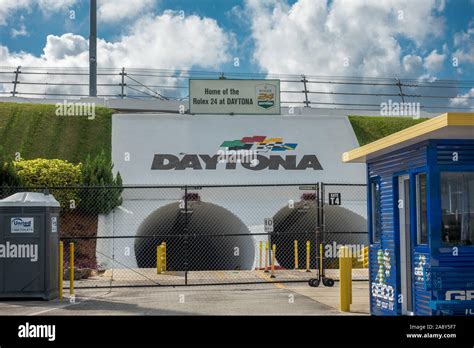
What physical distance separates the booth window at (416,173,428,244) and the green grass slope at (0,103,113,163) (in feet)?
69.0

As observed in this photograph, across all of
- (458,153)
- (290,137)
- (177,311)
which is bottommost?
(177,311)

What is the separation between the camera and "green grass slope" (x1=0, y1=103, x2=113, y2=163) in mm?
30703

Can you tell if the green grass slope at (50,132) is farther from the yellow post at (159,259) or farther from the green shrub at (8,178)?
the yellow post at (159,259)

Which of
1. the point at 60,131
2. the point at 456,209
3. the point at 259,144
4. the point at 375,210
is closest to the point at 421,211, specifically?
the point at 456,209

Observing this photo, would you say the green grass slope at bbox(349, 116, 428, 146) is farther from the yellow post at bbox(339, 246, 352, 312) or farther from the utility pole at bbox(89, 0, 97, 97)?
the yellow post at bbox(339, 246, 352, 312)

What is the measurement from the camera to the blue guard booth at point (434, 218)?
10.3 m

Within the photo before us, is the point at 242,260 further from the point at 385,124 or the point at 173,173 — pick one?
the point at 385,124

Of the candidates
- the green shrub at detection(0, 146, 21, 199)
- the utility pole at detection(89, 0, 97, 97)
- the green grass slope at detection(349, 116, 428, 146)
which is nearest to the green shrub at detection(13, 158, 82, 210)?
the green shrub at detection(0, 146, 21, 199)

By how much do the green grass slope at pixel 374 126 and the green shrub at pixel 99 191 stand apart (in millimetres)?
12284

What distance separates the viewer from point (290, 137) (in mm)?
31172

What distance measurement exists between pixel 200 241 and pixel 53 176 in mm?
8984
